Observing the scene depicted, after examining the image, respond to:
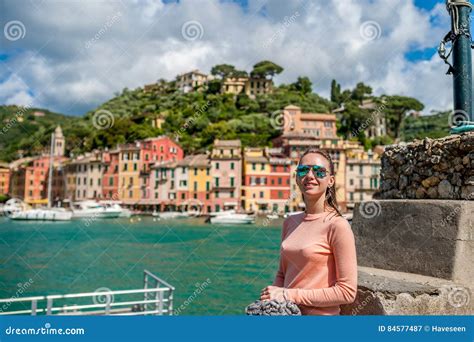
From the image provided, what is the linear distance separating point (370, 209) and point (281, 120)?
2887 inches

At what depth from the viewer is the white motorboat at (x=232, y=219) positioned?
51562mm

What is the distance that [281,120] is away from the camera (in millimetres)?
75562

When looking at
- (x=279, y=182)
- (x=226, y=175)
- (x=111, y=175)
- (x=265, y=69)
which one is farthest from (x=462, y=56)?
(x=265, y=69)

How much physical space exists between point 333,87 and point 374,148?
30.0 metres

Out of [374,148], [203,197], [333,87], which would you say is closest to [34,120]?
[203,197]

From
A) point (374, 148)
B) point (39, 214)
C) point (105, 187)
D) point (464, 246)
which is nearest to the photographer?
point (464, 246)

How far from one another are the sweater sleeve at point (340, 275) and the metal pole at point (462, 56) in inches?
75.3

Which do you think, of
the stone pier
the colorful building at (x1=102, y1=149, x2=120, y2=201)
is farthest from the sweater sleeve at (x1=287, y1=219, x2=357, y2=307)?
the colorful building at (x1=102, y1=149, x2=120, y2=201)

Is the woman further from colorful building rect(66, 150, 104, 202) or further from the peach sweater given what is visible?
colorful building rect(66, 150, 104, 202)

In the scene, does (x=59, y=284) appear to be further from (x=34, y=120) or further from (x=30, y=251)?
(x=34, y=120)

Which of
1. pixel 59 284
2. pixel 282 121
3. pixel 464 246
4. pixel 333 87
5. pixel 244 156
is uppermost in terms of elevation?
pixel 333 87

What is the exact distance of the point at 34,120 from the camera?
3841 inches

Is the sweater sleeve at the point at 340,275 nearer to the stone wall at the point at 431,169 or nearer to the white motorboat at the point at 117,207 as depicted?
the stone wall at the point at 431,169

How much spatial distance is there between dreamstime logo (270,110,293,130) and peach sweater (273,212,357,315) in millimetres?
71495
